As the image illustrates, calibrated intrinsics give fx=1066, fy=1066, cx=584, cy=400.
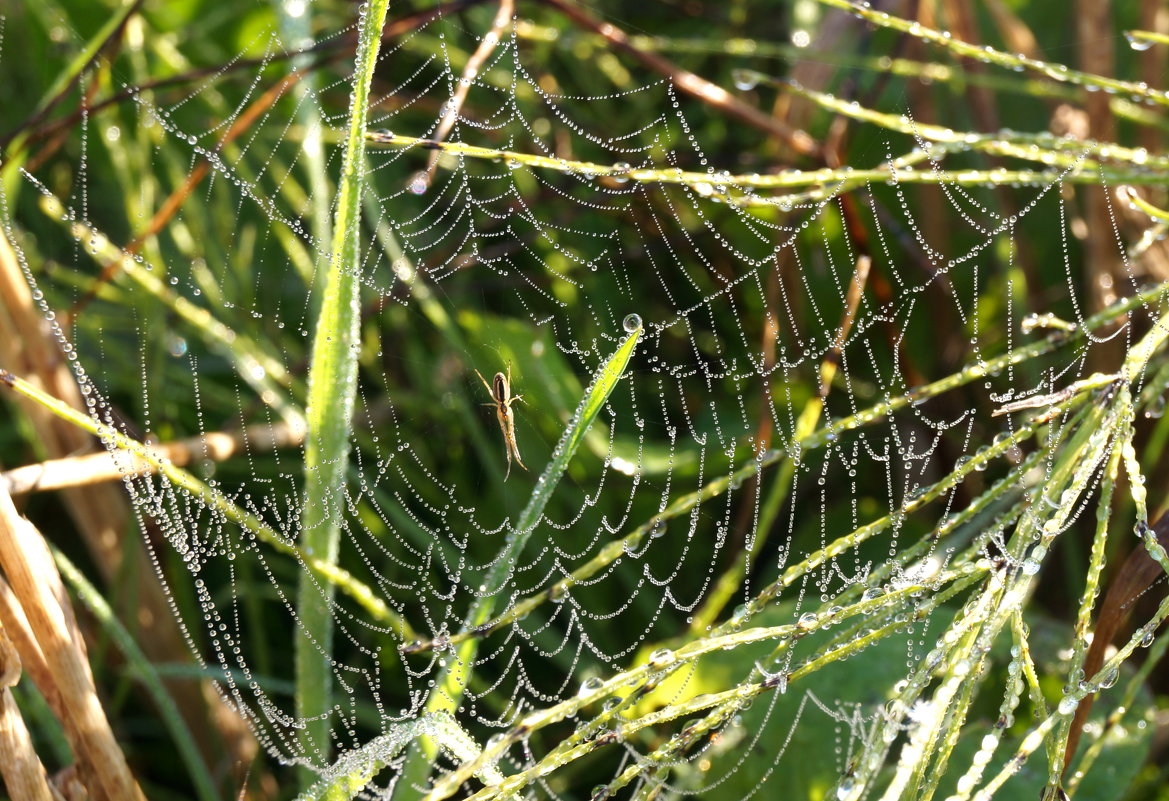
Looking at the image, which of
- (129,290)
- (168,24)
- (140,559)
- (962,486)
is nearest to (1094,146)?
(962,486)

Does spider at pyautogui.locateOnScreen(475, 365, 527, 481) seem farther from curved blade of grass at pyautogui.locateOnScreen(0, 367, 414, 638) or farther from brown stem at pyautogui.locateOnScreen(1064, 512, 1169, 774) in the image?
brown stem at pyautogui.locateOnScreen(1064, 512, 1169, 774)

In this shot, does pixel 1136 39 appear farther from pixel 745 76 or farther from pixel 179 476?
pixel 179 476

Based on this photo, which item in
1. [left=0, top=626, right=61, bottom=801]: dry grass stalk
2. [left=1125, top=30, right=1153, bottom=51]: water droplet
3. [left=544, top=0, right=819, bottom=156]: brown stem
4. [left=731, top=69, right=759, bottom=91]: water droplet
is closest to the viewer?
[left=0, top=626, right=61, bottom=801]: dry grass stalk

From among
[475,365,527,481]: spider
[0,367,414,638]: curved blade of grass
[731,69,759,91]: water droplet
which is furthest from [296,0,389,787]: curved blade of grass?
[731,69,759,91]: water droplet

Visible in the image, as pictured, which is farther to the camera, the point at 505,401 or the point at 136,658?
the point at 505,401

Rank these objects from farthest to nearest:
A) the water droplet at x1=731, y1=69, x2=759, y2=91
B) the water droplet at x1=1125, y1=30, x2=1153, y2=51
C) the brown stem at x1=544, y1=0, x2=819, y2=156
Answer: the brown stem at x1=544, y1=0, x2=819, y2=156 < the water droplet at x1=731, y1=69, x2=759, y2=91 < the water droplet at x1=1125, y1=30, x2=1153, y2=51

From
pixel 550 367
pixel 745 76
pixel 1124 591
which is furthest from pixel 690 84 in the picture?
pixel 1124 591

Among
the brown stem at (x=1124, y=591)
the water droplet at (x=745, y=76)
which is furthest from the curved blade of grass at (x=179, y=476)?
the water droplet at (x=745, y=76)
